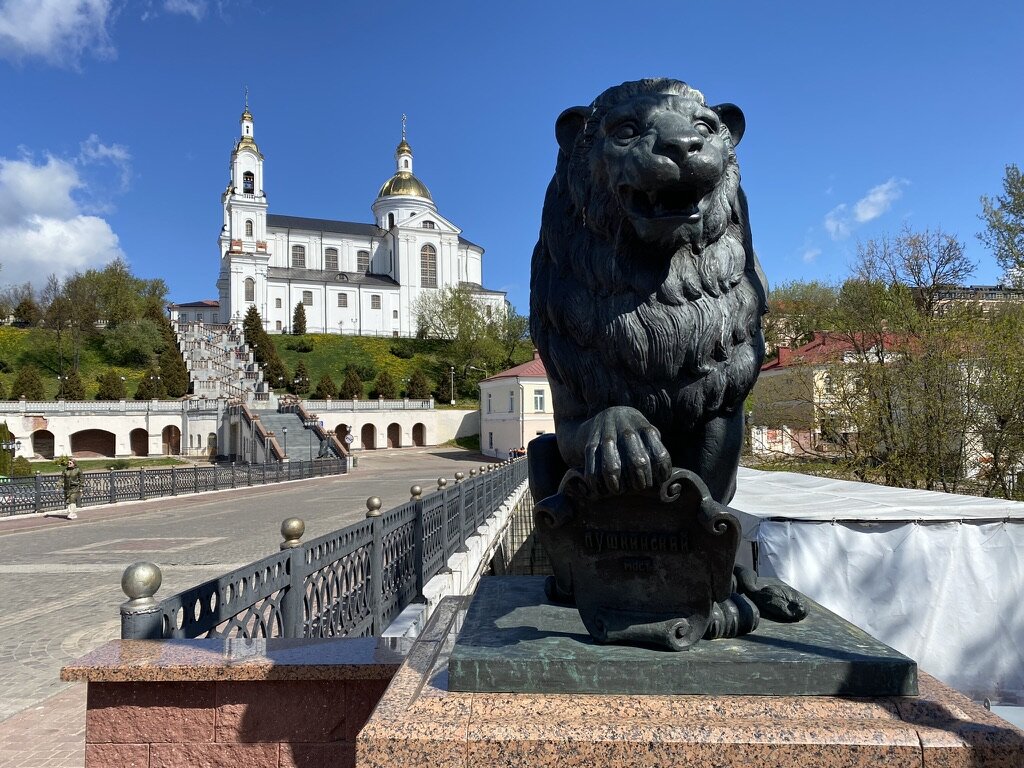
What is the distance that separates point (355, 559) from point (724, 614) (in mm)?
3944

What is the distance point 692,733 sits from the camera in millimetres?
1623

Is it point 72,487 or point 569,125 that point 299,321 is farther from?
point 569,125

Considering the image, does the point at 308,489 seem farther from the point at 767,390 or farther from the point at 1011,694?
the point at 1011,694

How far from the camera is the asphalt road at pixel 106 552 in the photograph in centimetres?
647

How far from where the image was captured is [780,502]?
7406 mm

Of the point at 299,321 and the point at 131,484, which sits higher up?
the point at 299,321

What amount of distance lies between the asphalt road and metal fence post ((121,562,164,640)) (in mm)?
3371

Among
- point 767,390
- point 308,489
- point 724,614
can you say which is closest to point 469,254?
point 308,489

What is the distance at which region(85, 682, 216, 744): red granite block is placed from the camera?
2496 mm

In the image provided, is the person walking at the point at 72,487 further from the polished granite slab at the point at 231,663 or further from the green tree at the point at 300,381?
the green tree at the point at 300,381

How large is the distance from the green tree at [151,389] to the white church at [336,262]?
738 inches

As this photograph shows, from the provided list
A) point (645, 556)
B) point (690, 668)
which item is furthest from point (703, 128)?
point (690, 668)

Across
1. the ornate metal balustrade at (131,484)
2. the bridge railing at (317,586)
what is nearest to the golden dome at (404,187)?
the ornate metal balustrade at (131,484)

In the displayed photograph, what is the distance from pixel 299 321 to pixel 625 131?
6915 cm
